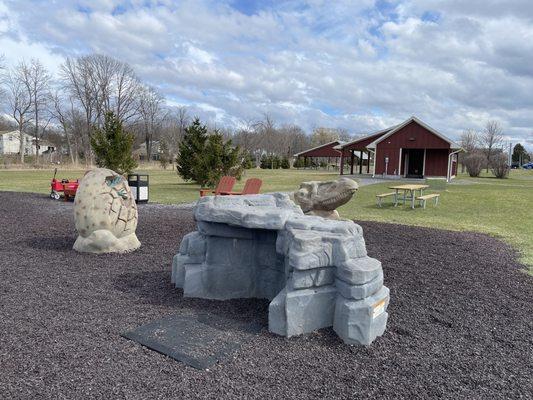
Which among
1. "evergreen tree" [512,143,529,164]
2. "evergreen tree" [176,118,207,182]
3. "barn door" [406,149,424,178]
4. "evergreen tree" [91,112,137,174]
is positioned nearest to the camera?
"evergreen tree" [91,112,137,174]

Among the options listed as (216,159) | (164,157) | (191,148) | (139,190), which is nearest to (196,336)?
(139,190)

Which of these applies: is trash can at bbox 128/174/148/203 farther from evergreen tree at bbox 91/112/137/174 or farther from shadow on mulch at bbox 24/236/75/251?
evergreen tree at bbox 91/112/137/174

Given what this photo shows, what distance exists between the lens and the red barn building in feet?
104

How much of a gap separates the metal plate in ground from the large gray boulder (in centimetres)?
35

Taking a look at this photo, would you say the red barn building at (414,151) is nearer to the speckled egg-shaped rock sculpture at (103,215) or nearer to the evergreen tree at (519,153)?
the speckled egg-shaped rock sculpture at (103,215)

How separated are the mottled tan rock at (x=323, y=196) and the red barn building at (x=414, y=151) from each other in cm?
2535

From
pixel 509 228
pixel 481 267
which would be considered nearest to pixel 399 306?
pixel 481 267

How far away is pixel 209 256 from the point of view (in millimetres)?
4691

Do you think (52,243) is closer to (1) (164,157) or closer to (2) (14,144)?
(1) (164,157)

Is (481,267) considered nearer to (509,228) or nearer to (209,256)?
(209,256)

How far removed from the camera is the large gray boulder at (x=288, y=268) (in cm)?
361

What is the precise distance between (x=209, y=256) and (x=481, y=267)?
13.9 feet

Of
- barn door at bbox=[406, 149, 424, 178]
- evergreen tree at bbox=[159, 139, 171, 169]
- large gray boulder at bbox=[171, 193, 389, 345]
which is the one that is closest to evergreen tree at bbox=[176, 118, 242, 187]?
large gray boulder at bbox=[171, 193, 389, 345]

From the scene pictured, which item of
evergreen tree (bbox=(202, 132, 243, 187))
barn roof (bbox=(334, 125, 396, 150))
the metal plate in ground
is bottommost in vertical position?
the metal plate in ground
